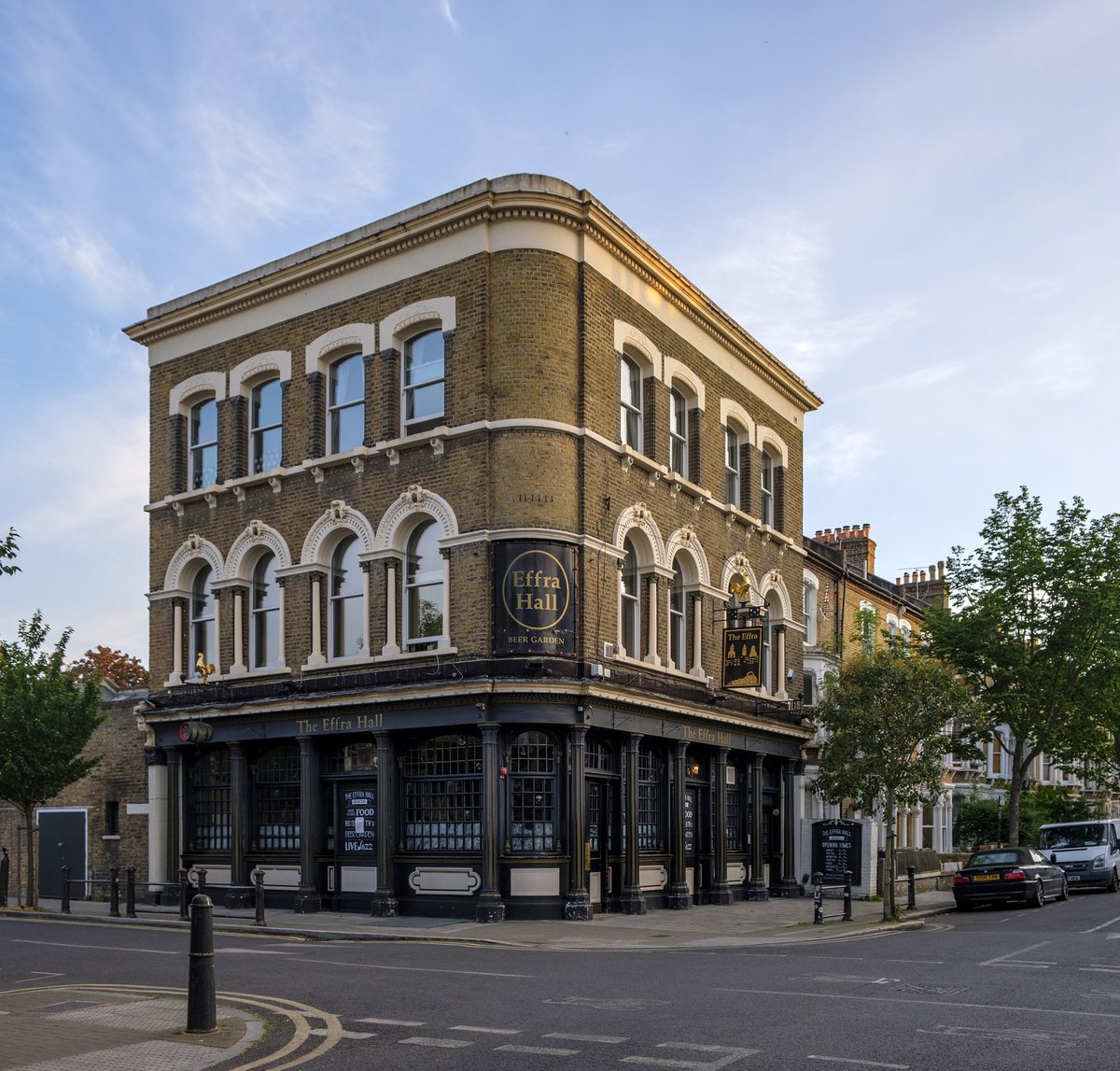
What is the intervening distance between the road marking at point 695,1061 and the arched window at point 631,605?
1525 cm

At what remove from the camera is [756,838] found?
2920cm

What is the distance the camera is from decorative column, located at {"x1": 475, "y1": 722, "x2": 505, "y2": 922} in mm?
21688

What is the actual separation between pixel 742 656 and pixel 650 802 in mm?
3499

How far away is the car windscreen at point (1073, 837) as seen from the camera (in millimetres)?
34531

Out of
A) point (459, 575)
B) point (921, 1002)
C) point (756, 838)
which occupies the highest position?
point (459, 575)

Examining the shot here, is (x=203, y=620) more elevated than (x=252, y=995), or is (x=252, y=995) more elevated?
(x=203, y=620)

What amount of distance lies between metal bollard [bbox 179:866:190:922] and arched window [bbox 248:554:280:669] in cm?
436

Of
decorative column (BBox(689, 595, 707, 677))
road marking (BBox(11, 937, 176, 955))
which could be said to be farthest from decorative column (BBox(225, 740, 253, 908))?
decorative column (BBox(689, 595, 707, 677))

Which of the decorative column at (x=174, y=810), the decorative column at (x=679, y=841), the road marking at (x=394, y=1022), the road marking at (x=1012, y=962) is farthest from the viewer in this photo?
the decorative column at (x=174, y=810)

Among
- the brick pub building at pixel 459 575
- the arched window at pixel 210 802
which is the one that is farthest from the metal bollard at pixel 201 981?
the arched window at pixel 210 802

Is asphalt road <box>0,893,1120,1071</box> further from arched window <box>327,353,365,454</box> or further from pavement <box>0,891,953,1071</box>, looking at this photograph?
arched window <box>327,353,365,454</box>

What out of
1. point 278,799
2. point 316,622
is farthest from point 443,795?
point 316,622

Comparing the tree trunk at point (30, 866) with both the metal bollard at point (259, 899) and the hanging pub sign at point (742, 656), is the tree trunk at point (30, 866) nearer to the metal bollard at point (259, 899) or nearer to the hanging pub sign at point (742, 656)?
the metal bollard at point (259, 899)

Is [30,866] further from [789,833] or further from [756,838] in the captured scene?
[789,833]
